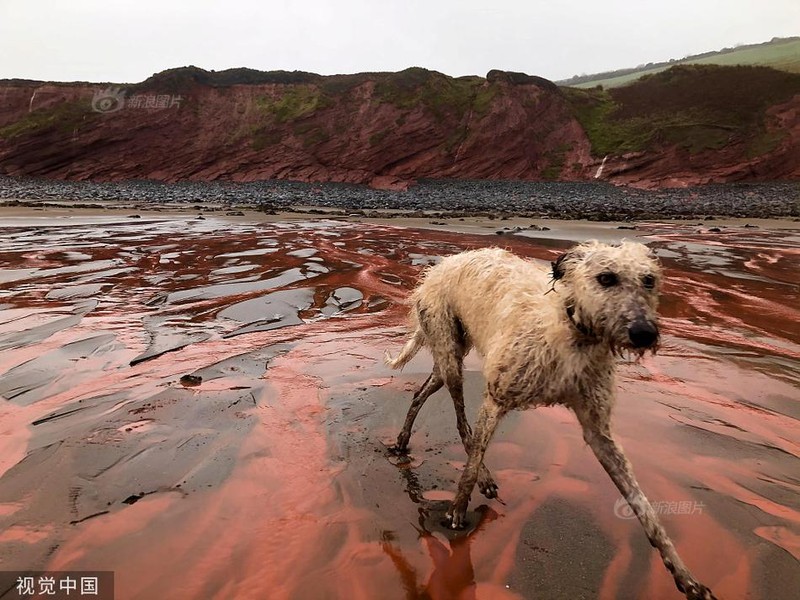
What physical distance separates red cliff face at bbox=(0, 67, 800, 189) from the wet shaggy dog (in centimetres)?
4575

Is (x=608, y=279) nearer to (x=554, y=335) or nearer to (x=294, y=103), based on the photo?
(x=554, y=335)

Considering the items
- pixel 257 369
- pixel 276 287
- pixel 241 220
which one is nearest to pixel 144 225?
pixel 241 220

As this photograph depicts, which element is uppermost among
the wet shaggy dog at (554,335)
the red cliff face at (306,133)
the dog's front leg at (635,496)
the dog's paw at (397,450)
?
the red cliff face at (306,133)

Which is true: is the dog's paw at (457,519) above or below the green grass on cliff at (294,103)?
below

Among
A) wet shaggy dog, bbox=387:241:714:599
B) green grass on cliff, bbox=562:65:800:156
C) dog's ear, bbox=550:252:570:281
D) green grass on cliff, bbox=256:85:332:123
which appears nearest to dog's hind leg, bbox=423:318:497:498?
wet shaggy dog, bbox=387:241:714:599

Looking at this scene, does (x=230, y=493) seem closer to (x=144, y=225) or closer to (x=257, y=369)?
(x=257, y=369)

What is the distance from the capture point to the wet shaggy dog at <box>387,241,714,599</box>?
335cm

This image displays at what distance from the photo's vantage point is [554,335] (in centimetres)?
384

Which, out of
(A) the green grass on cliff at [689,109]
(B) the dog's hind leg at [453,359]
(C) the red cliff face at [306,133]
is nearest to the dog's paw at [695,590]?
(B) the dog's hind leg at [453,359]

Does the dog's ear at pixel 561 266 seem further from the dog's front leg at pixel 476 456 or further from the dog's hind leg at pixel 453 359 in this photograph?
the dog's hind leg at pixel 453 359

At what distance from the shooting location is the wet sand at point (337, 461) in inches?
144

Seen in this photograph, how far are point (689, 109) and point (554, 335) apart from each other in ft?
196

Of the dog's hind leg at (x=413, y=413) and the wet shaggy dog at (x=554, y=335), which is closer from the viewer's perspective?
the wet shaggy dog at (x=554, y=335)

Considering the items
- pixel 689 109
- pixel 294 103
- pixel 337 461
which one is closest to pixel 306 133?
pixel 294 103
